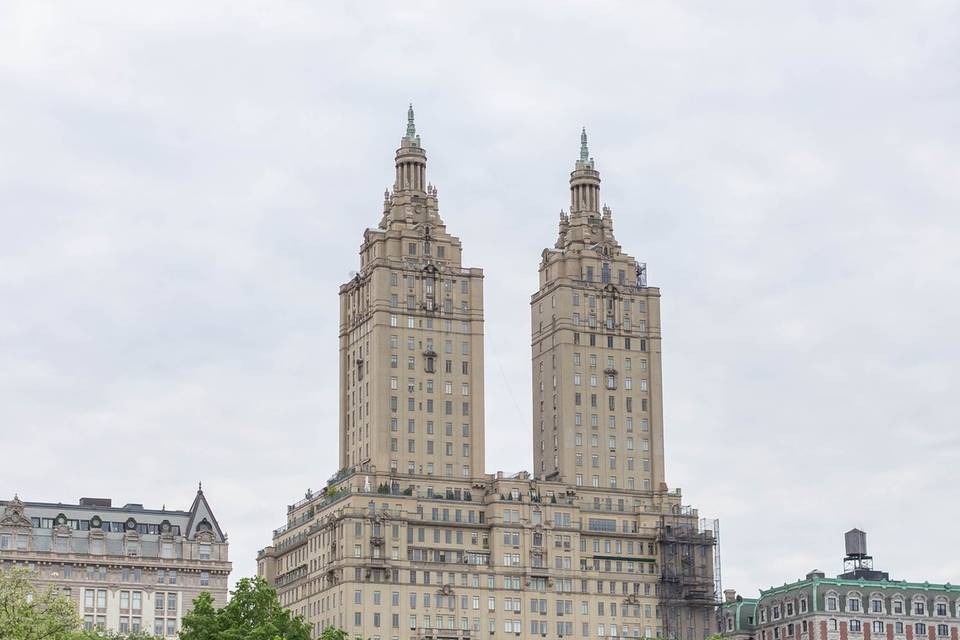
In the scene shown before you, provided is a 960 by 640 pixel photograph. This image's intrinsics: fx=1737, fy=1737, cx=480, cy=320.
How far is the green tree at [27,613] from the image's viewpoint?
357 ft

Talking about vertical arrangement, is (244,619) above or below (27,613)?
above

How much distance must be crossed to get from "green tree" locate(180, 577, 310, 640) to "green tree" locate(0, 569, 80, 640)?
40842 millimetres

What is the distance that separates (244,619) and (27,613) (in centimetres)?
5393

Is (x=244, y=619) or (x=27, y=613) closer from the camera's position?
(x=27, y=613)

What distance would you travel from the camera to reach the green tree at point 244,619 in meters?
158

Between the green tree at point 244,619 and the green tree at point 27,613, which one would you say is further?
the green tree at point 244,619

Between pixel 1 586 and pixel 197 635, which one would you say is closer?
pixel 1 586

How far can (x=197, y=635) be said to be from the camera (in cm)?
16012

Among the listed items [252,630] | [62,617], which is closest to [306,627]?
[252,630]

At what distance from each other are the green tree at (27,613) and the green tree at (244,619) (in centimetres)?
4084

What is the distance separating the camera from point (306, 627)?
166 metres

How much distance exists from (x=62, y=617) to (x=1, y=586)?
210 inches

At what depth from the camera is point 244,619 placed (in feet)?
533

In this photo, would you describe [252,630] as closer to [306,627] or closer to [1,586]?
[306,627]
